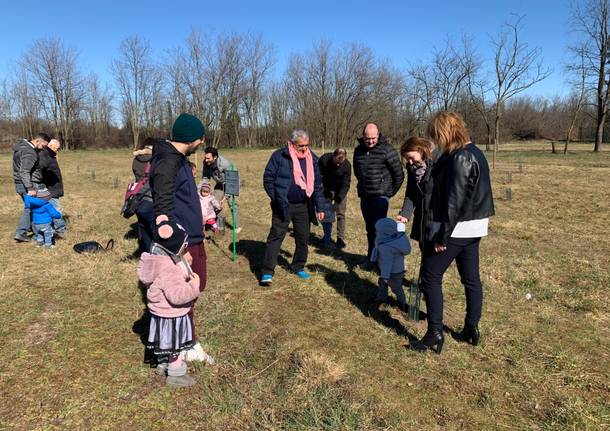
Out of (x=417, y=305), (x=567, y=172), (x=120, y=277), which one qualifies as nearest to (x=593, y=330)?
(x=417, y=305)

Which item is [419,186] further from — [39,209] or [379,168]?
[39,209]

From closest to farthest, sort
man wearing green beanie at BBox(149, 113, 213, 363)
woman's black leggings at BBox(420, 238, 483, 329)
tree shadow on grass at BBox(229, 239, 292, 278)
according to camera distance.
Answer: man wearing green beanie at BBox(149, 113, 213, 363) → woman's black leggings at BBox(420, 238, 483, 329) → tree shadow on grass at BBox(229, 239, 292, 278)

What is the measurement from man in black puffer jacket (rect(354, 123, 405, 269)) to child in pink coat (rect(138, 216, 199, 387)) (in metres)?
2.86

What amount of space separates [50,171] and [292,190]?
4226 millimetres

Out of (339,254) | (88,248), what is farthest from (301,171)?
(88,248)

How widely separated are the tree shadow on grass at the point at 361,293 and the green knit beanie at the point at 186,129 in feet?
8.16

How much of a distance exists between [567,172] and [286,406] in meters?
17.3

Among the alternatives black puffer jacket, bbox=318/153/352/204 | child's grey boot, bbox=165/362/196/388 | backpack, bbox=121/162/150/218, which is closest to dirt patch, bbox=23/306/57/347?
backpack, bbox=121/162/150/218

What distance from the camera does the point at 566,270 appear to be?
18.7 feet

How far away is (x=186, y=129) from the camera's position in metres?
2.95

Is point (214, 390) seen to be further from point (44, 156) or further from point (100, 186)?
point (100, 186)

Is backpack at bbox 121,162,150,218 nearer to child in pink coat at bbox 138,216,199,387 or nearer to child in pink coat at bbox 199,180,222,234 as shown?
child in pink coat at bbox 199,180,222,234

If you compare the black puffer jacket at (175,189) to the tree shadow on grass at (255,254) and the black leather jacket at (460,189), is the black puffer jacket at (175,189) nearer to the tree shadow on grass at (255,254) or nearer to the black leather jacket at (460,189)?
the black leather jacket at (460,189)

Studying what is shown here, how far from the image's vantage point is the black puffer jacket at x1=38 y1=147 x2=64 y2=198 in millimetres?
6379
